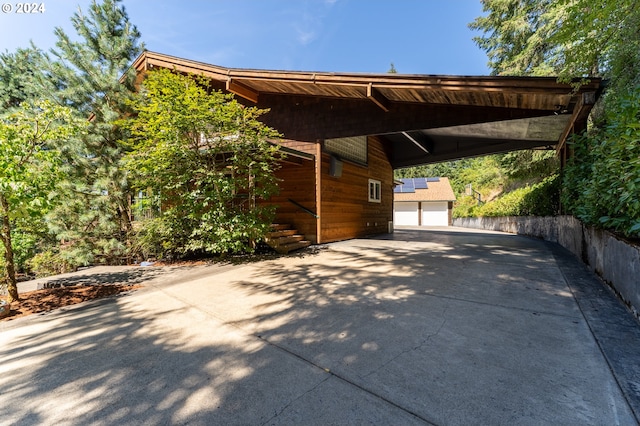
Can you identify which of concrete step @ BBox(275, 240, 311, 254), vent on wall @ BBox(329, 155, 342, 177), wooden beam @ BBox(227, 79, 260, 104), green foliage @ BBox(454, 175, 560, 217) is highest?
wooden beam @ BBox(227, 79, 260, 104)

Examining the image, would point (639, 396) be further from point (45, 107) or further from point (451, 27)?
point (451, 27)

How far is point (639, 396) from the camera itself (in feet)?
4.57

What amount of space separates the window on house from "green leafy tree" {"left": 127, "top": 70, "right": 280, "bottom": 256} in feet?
18.5

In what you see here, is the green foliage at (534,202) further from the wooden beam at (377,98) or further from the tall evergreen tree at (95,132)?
the tall evergreen tree at (95,132)

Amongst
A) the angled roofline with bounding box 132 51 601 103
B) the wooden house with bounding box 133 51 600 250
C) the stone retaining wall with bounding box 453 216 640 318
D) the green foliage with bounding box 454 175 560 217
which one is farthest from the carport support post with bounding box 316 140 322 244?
the green foliage with bounding box 454 175 560 217

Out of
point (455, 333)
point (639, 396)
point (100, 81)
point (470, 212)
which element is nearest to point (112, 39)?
point (100, 81)

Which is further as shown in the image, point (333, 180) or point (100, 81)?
point (333, 180)

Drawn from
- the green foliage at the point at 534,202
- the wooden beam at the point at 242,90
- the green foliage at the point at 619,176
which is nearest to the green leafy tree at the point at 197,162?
the wooden beam at the point at 242,90

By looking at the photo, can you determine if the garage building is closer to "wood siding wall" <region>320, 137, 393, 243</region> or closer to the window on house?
"wood siding wall" <region>320, 137, 393, 243</region>

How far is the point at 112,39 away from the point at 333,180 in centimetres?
680

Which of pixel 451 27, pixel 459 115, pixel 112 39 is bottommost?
pixel 459 115

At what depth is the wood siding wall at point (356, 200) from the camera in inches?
317

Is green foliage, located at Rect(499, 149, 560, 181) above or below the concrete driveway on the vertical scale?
above

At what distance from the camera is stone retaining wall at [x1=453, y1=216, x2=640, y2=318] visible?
238 centimetres
